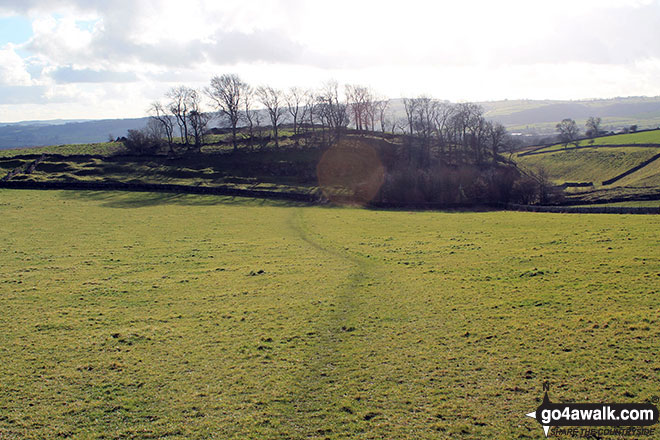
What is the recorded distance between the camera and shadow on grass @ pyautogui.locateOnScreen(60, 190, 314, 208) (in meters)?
59.2

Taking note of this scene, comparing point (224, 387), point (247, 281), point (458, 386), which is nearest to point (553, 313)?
point (458, 386)

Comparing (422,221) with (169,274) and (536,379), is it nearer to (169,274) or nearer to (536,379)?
(169,274)

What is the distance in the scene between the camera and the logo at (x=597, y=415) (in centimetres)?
1120

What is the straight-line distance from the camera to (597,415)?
11742 millimetres

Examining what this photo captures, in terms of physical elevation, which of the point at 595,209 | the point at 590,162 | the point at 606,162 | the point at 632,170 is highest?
the point at 590,162

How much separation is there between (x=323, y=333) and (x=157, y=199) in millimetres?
52155

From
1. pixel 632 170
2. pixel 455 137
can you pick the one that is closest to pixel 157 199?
pixel 455 137

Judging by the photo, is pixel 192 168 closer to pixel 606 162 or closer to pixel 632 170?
pixel 632 170

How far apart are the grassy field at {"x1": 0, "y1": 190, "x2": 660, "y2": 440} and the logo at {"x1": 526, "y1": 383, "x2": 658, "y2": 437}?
38 cm

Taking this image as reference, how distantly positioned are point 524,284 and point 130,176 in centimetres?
7095

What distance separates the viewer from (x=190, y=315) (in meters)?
20.2

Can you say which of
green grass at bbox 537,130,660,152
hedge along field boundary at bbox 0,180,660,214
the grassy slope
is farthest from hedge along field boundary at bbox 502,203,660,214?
green grass at bbox 537,130,660,152

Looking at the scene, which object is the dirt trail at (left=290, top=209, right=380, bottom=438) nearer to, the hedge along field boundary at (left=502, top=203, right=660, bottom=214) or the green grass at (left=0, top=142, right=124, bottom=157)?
the hedge along field boundary at (left=502, top=203, right=660, bottom=214)

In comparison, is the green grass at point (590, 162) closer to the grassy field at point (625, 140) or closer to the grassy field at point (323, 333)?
the grassy field at point (625, 140)
